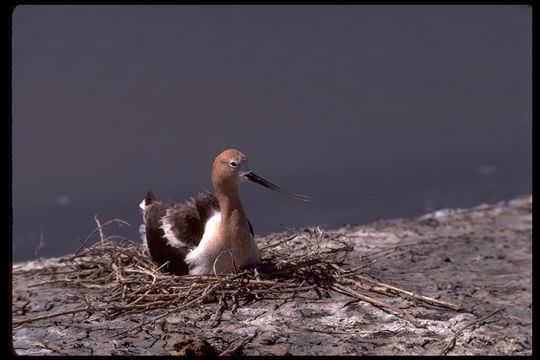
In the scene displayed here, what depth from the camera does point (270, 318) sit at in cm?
578

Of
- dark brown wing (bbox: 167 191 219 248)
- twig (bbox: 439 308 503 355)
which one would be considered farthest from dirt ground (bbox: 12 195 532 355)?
dark brown wing (bbox: 167 191 219 248)

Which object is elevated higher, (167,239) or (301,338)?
(167,239)

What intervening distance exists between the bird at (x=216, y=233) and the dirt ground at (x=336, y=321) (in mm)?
438

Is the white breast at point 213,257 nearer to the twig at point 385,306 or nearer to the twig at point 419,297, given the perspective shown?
the twig at point 385,306

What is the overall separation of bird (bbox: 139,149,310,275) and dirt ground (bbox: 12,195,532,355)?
1.44ft

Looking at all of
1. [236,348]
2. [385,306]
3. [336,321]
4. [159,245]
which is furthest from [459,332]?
[159,245]

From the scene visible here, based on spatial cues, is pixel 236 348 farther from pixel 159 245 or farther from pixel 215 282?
pixel 159 245

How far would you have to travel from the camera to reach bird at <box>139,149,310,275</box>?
6.27 m

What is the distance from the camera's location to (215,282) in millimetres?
6043

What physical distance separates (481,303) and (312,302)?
4.64ft

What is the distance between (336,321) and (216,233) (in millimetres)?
1134

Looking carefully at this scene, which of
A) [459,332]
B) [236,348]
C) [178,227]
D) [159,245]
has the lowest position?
[236,348]

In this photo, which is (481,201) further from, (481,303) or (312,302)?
(312,302)
